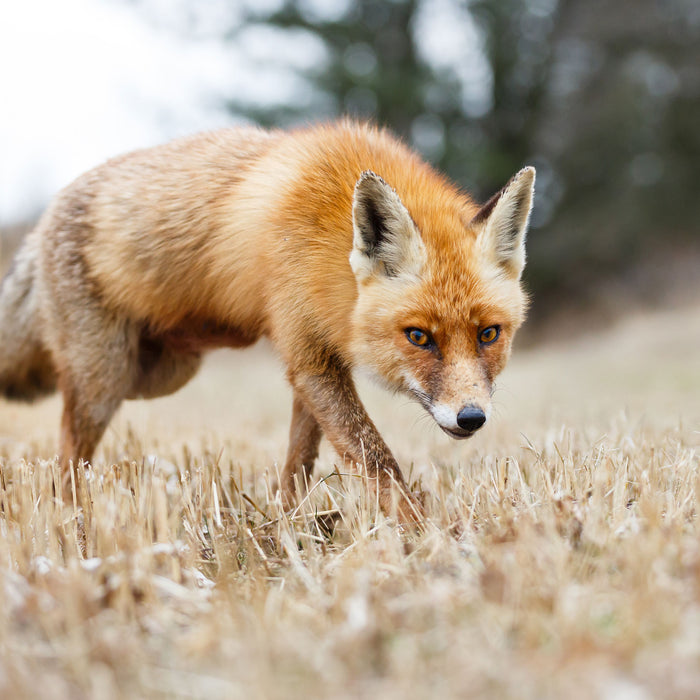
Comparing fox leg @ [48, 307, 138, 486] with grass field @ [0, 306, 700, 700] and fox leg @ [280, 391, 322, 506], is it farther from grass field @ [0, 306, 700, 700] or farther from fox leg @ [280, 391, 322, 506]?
fox leg @ [280, 391, 322, 506]

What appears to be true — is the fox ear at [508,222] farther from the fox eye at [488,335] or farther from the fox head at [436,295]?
the fox eye at [488,335]

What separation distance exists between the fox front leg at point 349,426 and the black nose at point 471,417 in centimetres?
46

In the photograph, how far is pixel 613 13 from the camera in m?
20.8

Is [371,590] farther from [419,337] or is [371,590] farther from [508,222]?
[508,222]

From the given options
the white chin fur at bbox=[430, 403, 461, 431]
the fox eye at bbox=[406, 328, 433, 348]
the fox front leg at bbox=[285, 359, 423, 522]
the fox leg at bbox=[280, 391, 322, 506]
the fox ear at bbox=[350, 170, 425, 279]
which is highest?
the fox ear at bbox=[350, 170, 425, 279]

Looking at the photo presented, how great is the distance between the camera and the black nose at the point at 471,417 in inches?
119

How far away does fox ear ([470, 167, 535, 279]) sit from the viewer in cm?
353

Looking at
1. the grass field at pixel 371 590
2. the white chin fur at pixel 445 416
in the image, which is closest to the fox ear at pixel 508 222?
the white chin fur at pixel 445 416

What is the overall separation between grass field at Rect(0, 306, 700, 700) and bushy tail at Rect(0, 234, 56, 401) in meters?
1.26

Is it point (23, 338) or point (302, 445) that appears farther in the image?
point (23, 338)

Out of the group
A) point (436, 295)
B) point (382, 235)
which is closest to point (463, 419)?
point (436, 295)

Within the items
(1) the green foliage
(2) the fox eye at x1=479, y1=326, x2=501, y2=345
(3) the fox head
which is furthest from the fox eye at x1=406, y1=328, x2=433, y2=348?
(1) the green foliage

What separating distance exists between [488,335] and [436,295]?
333 mm

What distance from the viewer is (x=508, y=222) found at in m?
3.63
